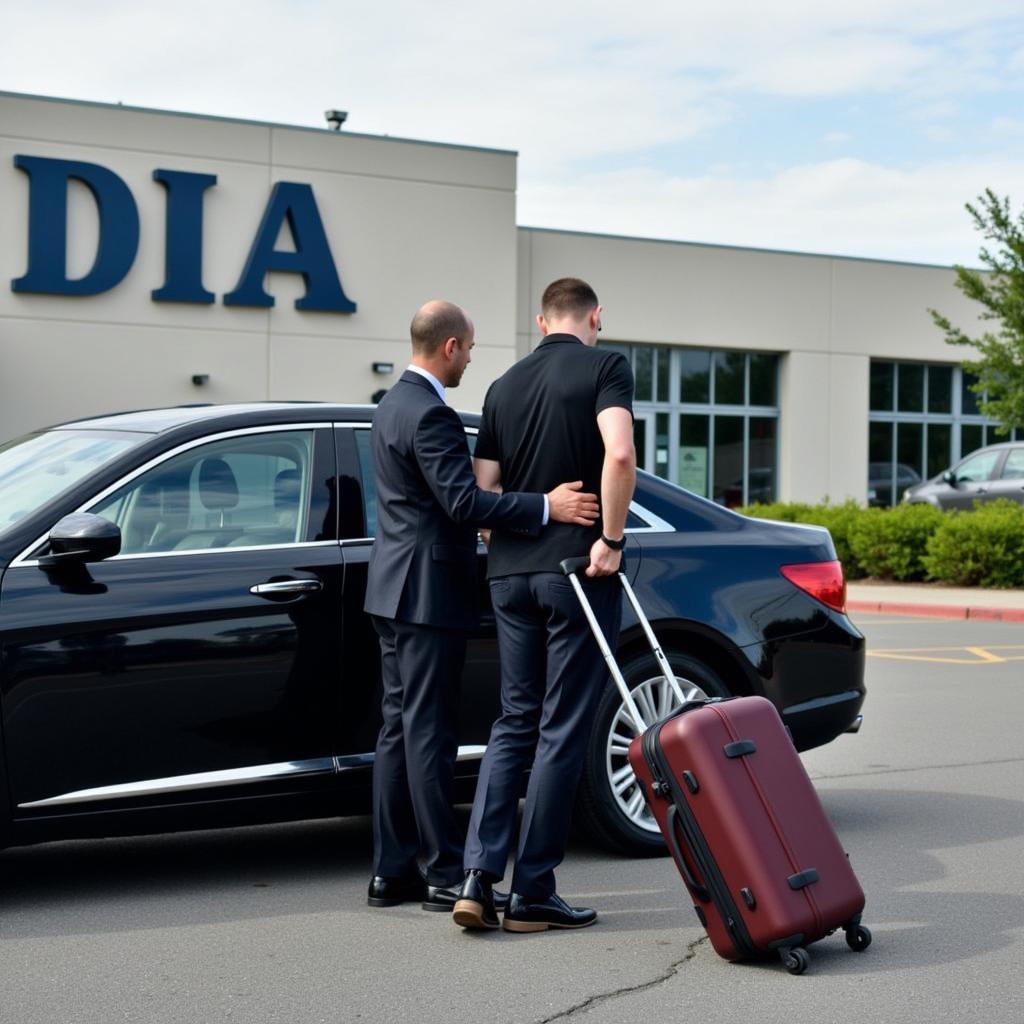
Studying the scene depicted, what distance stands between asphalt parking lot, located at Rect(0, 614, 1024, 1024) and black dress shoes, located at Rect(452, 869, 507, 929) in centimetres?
5

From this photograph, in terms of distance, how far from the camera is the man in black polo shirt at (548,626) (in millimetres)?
4930

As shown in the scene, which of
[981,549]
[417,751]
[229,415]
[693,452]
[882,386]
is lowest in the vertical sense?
[417,751]

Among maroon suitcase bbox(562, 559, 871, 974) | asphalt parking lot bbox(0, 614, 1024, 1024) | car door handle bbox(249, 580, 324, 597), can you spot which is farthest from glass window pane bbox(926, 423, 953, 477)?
maroon suitcase bbox(562, 559, 871, 974)

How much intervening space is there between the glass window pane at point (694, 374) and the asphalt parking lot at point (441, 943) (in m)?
25.1

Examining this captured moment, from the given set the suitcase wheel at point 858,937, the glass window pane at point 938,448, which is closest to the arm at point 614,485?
the suitcase wheel at point 858,937

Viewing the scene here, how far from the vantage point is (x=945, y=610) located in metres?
17.7

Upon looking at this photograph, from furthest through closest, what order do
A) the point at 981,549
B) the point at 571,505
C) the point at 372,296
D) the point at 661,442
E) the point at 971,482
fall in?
the point at 661,442, the point at 372,296, the point at 971,482, the point at 981,549, the point at 571,505

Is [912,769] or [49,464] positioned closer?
[49,464]

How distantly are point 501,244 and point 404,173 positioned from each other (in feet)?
6.76

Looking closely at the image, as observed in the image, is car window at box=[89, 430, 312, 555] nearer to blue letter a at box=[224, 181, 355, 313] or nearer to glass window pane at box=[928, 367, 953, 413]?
blue letter a at box=[224, 181, 355, 313]

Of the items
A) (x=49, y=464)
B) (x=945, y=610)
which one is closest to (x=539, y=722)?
(x=49, y=464)

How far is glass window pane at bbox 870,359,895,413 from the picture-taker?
33719 millimetres

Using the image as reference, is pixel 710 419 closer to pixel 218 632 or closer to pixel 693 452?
pixel 693 452

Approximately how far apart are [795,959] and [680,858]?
404 mm
